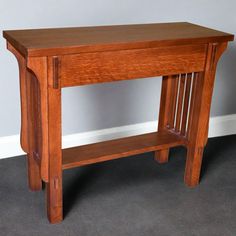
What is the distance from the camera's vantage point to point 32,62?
5.96 feet

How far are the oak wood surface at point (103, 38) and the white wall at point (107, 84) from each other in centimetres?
44

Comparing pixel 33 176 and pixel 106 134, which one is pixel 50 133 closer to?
pixel 33 176

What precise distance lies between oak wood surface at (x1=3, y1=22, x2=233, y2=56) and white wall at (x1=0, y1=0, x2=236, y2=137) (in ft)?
1.44

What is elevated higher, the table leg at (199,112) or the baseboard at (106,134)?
the table leg at (199,112)

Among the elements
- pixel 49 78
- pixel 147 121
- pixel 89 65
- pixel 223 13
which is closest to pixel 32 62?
pixel 49 78

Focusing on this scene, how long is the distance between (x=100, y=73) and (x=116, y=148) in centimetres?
57

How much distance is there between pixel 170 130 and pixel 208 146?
0.64 meters

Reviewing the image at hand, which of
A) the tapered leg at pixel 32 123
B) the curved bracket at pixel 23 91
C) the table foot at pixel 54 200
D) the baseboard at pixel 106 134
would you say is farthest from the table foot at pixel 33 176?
the baseboard at pixel 106 134

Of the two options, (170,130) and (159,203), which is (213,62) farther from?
(159,203)

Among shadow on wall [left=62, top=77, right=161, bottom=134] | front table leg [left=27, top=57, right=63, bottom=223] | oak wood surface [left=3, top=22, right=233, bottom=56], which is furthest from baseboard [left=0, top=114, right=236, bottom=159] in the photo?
oak wood surface [left=3, top=22, right=233, bottom=56]

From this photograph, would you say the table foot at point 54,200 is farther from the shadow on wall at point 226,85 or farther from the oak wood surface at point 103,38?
the shadow on wall at point 226,85

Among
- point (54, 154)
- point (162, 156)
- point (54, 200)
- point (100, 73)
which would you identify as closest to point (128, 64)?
point (100, 73)

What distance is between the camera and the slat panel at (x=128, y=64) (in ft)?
6.30

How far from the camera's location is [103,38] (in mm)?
2049
